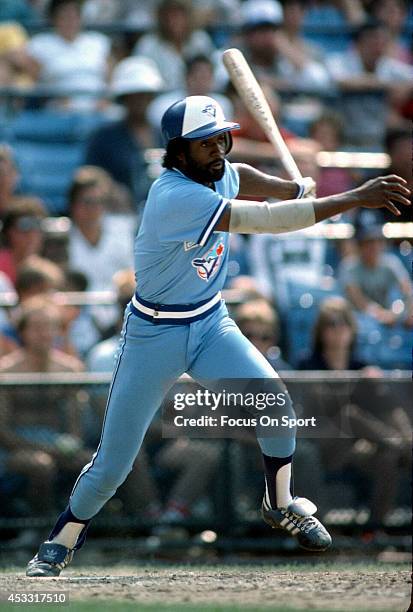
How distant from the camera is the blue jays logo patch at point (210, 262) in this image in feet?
15.7

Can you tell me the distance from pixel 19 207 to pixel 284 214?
3862 millimetres

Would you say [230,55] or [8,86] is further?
[8,86]

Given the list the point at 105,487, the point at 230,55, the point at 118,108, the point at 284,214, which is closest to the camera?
the point at 284,214

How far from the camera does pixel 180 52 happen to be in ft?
32.3

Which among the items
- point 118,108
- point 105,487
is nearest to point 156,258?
point 105,487

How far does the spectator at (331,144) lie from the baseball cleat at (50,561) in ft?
14.2

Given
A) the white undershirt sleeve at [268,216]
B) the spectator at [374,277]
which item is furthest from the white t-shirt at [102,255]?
the white undershirt sleeve at [268,216]

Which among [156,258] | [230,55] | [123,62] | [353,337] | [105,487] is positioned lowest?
[105,487]

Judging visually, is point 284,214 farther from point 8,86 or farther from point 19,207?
point 8,86

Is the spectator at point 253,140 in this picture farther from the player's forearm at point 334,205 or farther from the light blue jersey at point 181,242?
the player's forearm at point 334,205

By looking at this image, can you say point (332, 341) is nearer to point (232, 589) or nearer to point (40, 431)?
point (40, 431)

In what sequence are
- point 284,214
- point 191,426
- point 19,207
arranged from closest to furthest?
point 284,214 → point 191,426 → point 19,207

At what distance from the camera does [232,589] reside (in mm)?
4793

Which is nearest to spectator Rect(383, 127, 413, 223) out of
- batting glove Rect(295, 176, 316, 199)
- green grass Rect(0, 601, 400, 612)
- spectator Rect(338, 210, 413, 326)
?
spectator Rect(338, 210, 413, 326)
